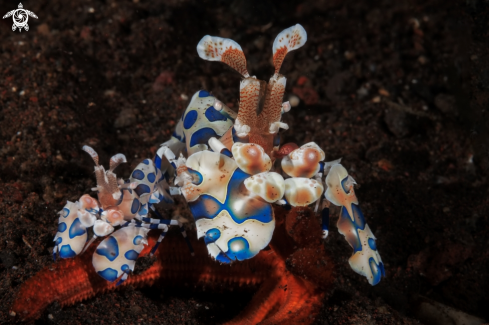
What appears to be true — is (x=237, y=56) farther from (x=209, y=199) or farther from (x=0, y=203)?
(x=0, y=203)

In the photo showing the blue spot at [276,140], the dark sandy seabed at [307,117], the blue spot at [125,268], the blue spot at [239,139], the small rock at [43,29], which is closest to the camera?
the blue spot at [239,139]

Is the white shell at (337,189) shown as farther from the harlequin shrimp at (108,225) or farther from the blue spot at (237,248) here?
the harlequin shrimp at (108,225)

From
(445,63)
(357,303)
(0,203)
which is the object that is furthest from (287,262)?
(445,63)

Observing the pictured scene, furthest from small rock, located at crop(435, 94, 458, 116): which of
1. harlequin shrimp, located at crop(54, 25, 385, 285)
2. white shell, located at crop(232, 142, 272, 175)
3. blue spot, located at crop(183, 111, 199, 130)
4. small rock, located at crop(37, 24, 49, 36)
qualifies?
small rock, located at crop(37, 24, 49, 36)

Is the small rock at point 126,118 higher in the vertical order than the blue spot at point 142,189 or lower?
higher

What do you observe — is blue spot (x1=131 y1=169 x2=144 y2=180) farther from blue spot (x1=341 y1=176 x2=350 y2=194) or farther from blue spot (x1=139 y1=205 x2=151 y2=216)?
blue spot (x1=341 y1=176 x2=350 y2=194)

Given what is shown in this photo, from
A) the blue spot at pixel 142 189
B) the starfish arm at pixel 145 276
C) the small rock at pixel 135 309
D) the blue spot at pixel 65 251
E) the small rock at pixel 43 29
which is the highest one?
the small rock at pixel 43 29

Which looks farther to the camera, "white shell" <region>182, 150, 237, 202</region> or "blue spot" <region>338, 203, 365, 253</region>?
"blue spot" <region>338, 203, 365, 253</region>

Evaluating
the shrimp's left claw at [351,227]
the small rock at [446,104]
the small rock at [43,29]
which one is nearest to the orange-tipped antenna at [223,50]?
the shrimp's left claw at [351,227]
